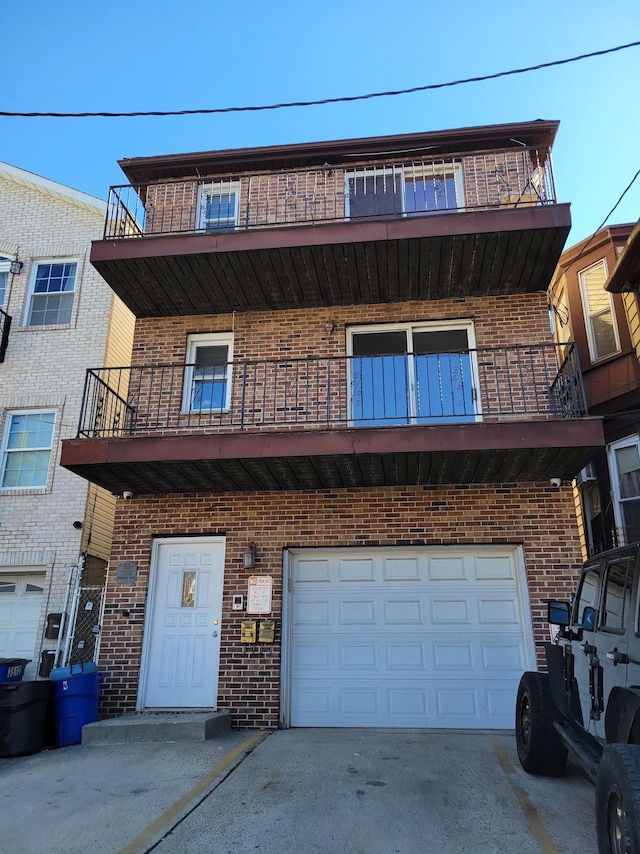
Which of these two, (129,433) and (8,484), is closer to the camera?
(129,433)

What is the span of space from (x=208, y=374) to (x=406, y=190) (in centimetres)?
439

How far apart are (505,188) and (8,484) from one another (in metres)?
9.56

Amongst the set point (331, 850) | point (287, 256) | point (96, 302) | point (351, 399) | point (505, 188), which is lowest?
point (331, 850)

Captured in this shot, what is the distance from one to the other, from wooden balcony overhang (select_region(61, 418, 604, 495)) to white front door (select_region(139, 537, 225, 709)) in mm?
1059

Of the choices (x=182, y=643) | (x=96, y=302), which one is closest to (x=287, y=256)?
(x=96, y=302)

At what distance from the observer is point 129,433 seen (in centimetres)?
917

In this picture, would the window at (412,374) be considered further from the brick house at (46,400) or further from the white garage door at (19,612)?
the white garage door at (19,612)

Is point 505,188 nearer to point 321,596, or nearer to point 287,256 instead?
point 287,256

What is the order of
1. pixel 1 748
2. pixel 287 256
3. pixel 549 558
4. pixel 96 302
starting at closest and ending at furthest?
pixel 1 748 → pixel 549 558 → pixel 287 256 → pixel 96 302

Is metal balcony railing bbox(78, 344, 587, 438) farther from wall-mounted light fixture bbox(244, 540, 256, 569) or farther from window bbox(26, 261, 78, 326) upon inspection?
window bbox(26, 261, 78, 326)

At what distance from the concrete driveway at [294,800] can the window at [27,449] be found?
5048 millimetres

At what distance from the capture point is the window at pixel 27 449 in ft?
35.2

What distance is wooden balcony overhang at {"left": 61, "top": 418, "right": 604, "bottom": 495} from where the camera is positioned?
295 inches

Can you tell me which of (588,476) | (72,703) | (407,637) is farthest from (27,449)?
(588,476)
